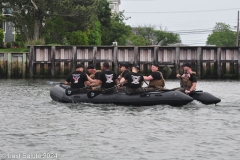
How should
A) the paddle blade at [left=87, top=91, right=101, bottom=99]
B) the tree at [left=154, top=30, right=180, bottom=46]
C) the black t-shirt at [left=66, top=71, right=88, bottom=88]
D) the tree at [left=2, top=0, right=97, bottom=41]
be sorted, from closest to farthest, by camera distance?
the paddle blade at [left=87, top=91, right=101, bottom=99] → the black t-shirt at [left=66, top=71, right=88, bottom=88] → the tree at [left=2, top=0, right=97, bottom=41] → the tree at [left=154, top=30, right=180, bottom=46]

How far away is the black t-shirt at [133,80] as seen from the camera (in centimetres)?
2488

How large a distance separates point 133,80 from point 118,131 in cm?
594

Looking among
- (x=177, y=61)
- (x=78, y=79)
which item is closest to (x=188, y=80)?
(x=78, y=79)

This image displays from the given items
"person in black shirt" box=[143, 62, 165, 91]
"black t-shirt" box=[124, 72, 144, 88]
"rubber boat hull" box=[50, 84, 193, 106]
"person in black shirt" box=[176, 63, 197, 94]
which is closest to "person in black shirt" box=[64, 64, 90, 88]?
"rubber boat hull" box=[50, 84, 193, 106]

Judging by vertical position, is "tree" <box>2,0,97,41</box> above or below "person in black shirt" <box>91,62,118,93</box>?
above

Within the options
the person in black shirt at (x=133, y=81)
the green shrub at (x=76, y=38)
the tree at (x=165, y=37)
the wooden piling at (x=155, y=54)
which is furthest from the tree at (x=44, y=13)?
the tree at (x=165, y=37)

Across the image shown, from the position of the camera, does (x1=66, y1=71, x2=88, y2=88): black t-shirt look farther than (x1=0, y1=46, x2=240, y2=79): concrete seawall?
No

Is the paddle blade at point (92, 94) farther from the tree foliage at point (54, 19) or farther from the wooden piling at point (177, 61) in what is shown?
the tree foliage at point (54, 19)

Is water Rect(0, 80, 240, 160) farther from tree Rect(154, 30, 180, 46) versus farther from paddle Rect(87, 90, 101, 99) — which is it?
tree Rect(154, 30, 180, 46)

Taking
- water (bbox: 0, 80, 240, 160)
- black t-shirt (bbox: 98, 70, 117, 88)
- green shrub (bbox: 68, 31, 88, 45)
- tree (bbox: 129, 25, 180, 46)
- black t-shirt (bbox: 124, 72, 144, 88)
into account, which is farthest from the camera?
tree (bbox: 129, 25, 180, 46)

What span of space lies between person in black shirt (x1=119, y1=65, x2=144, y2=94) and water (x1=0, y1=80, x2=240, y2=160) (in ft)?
2.64

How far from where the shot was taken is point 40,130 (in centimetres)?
1930

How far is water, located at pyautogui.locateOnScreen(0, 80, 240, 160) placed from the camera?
15766 millimetres

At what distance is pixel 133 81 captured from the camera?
24859mm
